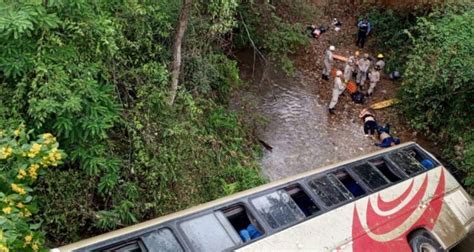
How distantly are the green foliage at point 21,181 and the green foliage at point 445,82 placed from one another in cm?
982

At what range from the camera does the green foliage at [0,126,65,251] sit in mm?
3984

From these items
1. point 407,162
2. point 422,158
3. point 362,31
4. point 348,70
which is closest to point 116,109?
point 407,162

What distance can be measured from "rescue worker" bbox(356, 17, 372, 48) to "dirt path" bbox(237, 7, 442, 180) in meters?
0.95

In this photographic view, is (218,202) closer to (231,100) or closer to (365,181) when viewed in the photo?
(365,181)

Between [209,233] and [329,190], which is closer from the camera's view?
[209,233]

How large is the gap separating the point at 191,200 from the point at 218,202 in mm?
1837

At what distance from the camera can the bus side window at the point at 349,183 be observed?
23.8 feet

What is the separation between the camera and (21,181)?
446 cm

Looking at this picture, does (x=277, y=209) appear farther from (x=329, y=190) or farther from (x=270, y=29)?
(x=270, y=29)

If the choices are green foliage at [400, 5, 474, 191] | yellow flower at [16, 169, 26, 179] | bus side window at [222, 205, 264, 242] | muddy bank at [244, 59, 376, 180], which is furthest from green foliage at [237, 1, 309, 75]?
yellow flower at [16, 169, 26, 179]

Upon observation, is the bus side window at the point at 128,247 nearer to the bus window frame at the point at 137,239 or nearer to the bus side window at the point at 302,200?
the bus window frame at the point at 137,239

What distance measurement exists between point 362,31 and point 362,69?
114 inches

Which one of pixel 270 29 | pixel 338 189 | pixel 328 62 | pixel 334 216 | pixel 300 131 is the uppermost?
pixel 270 29

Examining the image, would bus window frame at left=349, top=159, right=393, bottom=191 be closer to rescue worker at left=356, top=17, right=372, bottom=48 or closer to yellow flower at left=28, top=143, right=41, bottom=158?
yellow flower at left=28, top=143, right=41, bottom=158
